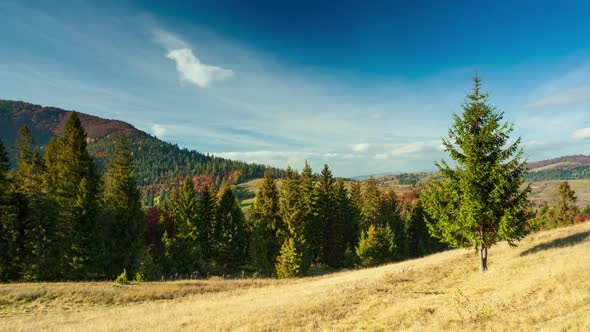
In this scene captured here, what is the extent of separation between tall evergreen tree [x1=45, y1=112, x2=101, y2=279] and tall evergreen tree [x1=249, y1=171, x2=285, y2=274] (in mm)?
19574

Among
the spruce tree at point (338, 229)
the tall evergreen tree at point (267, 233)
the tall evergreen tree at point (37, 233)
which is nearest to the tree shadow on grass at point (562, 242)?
the tall evergreen tree at point (267, 233)

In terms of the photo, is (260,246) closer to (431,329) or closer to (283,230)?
(283,230)

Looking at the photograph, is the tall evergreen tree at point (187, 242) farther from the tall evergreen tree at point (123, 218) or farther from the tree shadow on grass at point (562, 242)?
the tree shadow on grass at point (562, 242)

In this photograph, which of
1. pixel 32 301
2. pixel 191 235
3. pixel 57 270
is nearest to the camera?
pixel 32 301

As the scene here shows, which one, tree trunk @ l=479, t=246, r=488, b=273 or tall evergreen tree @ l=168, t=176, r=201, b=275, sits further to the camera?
tall evergreen tree @ l=168, t=176, r=201, b=275

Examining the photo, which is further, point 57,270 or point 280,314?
point 57,270

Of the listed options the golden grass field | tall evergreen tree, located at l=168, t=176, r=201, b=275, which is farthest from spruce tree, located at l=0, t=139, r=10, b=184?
tall evergreen tree, located at l=168, t=176, r=201, b=275

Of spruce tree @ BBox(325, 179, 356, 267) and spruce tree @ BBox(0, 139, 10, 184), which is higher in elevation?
spruce tree @ BBox(0, 139, 10, 184)

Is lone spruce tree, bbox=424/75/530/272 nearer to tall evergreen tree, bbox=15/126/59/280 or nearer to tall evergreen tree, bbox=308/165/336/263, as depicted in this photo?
tall evergreen tree, bbox=308/165/336/263

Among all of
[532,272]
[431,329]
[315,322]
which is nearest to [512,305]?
[431,329]

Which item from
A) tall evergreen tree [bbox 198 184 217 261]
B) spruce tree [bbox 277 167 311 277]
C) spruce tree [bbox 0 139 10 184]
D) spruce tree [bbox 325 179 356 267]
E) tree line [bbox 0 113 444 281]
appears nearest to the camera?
spruce tree [bbox 0 139 10 184]

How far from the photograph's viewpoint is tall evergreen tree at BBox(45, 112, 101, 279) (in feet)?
104

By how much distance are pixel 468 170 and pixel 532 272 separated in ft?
20.3

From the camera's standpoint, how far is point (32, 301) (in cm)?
1927
